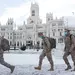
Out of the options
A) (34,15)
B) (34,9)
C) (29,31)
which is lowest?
(29,31)

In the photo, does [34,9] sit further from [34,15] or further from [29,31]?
[29,31]

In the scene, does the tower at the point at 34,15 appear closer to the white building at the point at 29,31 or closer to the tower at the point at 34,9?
the tower at the point at 34,9

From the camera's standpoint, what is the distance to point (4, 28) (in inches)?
4338

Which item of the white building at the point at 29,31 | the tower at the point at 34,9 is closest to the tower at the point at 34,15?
the tower at the point at 34,9

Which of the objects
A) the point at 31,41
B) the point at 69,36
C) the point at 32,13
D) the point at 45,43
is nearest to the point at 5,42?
the point at 45,43

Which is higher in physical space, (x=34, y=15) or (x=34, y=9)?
(x=34, y=9)

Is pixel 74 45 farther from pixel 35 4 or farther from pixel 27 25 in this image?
pixel 35 4

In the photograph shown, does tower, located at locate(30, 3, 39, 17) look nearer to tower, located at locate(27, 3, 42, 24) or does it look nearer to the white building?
tower, located at locate(27, 3, 42, 24)

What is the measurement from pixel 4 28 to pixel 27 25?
10.6 m

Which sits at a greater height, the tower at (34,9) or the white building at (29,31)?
the tower at (34,9)

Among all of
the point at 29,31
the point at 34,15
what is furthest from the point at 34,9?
the point at 29,31

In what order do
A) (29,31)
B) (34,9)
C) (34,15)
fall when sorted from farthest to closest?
1. (34,9)
2. (34,15)
3. (29,31)

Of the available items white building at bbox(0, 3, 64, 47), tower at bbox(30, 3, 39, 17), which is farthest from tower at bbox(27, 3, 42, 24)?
white building at bbox(0, 3, 64, 47)

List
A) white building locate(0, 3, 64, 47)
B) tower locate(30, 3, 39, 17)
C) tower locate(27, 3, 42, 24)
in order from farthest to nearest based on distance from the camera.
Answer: tower locate(30, 3, 39, 17) → tower locate(27, 3, 42, 24) → white building locate(0, 3, 64, 47)
